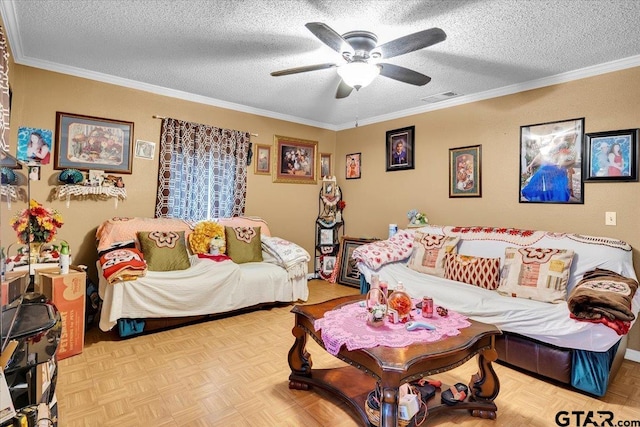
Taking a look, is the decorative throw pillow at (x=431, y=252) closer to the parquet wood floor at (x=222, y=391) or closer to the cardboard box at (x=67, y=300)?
the parquet wood floor at (x=222, y=391)

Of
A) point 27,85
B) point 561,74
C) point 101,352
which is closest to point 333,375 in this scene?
point 101,352

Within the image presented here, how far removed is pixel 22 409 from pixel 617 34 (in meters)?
3.81

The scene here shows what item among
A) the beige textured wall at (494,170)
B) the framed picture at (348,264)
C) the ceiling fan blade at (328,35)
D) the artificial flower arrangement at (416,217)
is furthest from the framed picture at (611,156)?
the framed picture at (348,264)

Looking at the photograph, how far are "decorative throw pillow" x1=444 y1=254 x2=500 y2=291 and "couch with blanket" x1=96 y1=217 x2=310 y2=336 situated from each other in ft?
5.34

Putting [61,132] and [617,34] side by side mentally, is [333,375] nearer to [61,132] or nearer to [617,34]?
[617,34]

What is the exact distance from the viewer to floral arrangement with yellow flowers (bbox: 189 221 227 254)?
373cm

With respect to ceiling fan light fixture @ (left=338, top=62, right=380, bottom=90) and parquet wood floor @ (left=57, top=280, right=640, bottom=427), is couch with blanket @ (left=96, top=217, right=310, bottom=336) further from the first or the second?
ceiling fan light fixture @ (left=338, top=62, right=380, bottom=90)

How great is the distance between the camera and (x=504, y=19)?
7.32 ft

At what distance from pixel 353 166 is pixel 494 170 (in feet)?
6.97

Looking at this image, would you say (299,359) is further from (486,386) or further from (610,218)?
(610,218)

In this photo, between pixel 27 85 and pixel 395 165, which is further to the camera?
pixel 395 165

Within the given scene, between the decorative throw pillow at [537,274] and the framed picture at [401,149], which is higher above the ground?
the framed picture at [401,149]

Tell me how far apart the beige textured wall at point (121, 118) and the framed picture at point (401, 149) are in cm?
138

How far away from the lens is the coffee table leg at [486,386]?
1.95m
